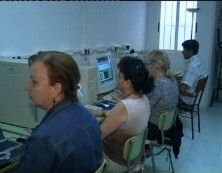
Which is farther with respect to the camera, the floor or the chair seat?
the chair seat

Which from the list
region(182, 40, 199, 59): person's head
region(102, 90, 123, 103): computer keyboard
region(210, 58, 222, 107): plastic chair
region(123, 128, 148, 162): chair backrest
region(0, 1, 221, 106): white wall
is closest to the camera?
region(123, 128, 148, 162): chair backrest

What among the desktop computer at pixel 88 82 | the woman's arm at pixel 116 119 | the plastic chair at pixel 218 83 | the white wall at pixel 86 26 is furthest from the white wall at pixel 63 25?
the plastic chair at pixel 218 83

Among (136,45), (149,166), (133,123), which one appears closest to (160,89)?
(133,123)

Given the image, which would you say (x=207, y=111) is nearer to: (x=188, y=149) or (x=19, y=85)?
(x=188, y=149)

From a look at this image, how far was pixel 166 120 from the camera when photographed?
2.38 meters

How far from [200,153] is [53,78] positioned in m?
2.48

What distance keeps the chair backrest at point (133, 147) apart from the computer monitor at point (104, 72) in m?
0.87

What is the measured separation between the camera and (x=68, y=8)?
10.1ft

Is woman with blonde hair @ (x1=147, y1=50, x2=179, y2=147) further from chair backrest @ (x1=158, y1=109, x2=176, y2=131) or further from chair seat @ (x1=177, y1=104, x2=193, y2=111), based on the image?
chair seat @ (x1=177, y1=104, x2=193, y2=111)

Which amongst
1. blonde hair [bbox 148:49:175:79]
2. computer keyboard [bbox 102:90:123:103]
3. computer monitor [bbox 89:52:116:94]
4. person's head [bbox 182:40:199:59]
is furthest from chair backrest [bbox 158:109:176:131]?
person's head [bbox 182:40:199:59]

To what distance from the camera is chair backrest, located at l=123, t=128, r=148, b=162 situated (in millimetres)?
1830

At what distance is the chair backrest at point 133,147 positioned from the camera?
1.83m

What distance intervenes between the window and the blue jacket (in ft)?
11.7

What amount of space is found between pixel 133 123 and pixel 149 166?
3.64ft
